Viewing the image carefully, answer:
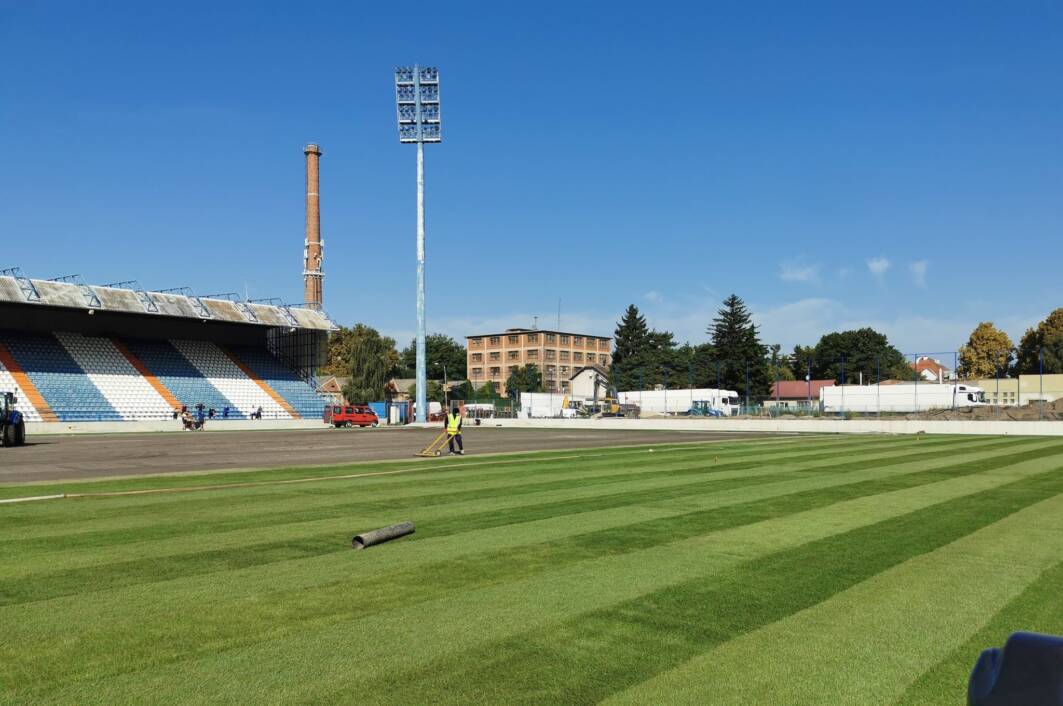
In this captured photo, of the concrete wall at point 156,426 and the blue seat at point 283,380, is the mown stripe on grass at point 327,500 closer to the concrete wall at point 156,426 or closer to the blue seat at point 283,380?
the concrete wall at point 156,426

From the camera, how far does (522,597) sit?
6598 mm

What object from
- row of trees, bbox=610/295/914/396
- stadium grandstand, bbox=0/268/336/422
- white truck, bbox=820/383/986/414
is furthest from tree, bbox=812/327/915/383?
stadium grandstand, bbox=0/268/336/422

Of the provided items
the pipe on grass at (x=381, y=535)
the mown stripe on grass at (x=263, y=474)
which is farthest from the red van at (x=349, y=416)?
the pipe on grass at (x=381, y=535)

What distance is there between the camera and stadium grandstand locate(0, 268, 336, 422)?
173ft

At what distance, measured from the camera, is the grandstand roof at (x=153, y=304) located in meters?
52.6

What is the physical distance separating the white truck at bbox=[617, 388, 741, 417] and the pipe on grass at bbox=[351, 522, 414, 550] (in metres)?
69.3

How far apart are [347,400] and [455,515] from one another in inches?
3650

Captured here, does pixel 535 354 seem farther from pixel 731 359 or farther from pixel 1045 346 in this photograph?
pixel 1045 346

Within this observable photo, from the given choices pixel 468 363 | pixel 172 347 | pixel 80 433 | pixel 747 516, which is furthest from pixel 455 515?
pixel 468 363

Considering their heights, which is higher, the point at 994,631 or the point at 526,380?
the point at 526,380

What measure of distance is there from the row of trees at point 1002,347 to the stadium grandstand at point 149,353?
84459 mm

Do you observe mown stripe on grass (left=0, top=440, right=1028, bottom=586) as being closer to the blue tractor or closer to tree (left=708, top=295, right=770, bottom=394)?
the blue tractor

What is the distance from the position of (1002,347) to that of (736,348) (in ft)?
131

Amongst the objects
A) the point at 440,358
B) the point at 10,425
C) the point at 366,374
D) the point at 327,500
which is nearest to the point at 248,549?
the point at 327,500
